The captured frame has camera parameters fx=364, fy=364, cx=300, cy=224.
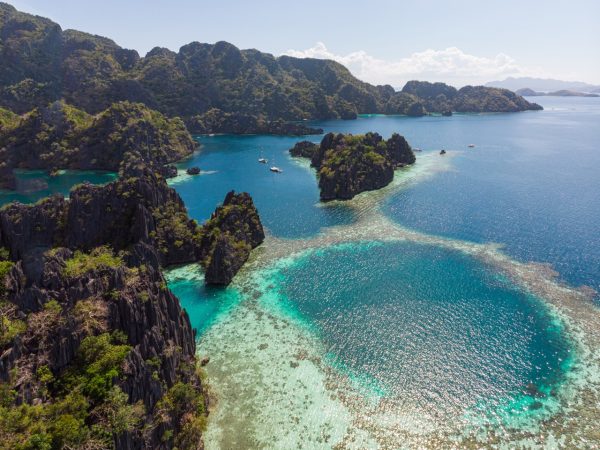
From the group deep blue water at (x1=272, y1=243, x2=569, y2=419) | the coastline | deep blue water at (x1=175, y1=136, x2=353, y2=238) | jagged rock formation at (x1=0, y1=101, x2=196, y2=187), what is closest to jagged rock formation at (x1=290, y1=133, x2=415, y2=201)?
deep blue water at (x1=175, y1=136, x2=353, y2=238)

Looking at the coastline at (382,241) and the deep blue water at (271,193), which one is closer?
the coastline at (382,241)

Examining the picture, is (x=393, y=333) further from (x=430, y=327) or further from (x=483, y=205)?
(x=483, y=205)

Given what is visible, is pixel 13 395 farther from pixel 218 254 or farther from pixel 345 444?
pixel 218 254

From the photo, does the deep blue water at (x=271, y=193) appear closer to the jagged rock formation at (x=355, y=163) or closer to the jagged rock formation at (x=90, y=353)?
the jagged rock formation at (x=355, y=163)

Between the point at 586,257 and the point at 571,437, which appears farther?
the point at 586,257

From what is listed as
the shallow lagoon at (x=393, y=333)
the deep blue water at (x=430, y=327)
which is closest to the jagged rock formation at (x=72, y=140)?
the shallow lagoon at (x=393, y=333)

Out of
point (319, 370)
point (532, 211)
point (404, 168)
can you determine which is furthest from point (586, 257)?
point (404, 168)

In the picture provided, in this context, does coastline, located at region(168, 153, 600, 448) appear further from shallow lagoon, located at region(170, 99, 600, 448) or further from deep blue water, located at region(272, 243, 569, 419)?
deep blue water, located at region(272, 243, 569, 419)
